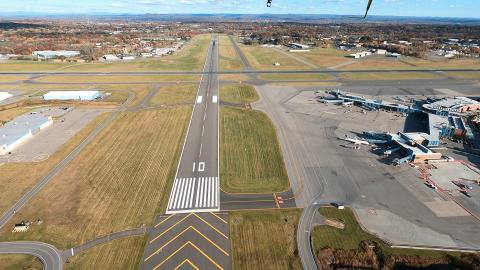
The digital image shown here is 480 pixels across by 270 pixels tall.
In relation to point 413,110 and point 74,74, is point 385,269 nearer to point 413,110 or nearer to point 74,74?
point 413,110

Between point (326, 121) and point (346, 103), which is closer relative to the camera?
point (326, 121)

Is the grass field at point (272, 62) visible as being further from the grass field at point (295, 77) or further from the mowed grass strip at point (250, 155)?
the mowed grass strip at point (250, 155)

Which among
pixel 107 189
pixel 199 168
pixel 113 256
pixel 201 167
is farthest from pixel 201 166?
Answer: pixel 113 256

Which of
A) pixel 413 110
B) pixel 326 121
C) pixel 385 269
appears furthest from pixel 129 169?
pixel 413 110

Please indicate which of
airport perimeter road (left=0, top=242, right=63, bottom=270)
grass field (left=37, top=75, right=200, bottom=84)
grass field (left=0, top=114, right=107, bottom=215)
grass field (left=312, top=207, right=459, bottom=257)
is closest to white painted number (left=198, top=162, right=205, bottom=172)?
grass field (left=312, top=207, right=459, bottom=257)

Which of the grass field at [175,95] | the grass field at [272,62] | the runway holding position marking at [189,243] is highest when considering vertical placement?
the grass field at [272,62]

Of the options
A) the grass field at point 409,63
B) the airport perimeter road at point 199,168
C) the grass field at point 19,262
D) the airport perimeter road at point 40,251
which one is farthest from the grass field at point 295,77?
the grass field at point 19,262

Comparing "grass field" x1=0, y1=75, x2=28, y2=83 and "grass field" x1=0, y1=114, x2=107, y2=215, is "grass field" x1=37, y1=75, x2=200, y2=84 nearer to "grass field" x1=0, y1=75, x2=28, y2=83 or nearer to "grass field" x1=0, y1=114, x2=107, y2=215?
"grass field" x1=0, y1=75, x2=28, y2=83
